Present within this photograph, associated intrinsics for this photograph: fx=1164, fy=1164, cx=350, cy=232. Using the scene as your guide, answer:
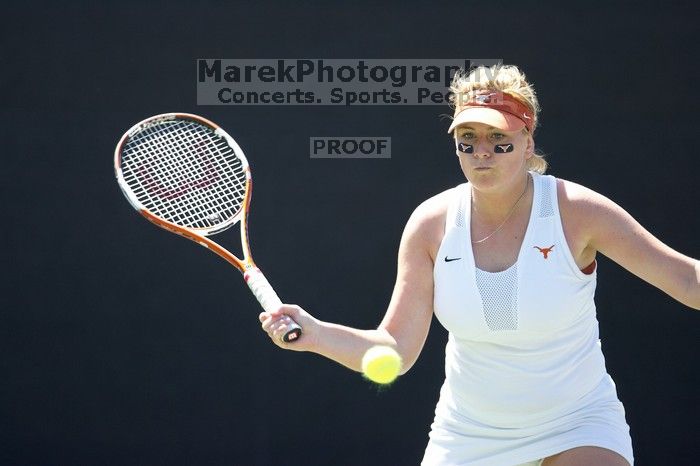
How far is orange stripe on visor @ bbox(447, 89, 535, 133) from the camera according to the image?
8.55 ft

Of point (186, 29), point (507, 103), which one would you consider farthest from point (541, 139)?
point (507, 103)

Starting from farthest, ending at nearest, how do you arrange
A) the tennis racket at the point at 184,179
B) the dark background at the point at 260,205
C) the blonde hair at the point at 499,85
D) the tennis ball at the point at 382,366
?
1. the dark background at the point at 260,205
2. the tennis racket at the point at 184,179
3. the blonde hair at the point at 499,85
4. the tennis ball at the point at 382,366

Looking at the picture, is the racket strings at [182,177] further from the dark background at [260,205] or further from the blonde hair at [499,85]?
the dark background at [260,205]

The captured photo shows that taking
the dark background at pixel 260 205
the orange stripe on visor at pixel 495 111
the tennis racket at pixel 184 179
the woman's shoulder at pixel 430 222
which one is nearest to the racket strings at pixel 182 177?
the tennis racket at pixel 184 179

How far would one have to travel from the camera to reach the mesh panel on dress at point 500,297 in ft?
8.36

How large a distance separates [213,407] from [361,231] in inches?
32.9

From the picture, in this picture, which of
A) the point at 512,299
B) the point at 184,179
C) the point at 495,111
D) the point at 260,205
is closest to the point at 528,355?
the point at 512,299

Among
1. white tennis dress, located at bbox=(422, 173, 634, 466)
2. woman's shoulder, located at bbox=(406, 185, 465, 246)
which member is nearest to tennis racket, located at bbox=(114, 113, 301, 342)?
woman's shoulder, located at bbox=(406, 185, 465, 246)

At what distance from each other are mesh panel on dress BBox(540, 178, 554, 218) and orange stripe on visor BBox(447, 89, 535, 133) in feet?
0.46

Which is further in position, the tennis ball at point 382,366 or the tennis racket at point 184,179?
the tennis racket at point 184,179

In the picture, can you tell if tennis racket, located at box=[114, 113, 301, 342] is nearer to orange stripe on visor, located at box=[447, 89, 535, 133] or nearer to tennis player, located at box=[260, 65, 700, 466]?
tennis player, located at box=[260, 65, 700, 466]

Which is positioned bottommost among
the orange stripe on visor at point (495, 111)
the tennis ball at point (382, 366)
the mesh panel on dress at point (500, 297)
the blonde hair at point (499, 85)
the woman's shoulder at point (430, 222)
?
the tennis ball at point (382, 366)

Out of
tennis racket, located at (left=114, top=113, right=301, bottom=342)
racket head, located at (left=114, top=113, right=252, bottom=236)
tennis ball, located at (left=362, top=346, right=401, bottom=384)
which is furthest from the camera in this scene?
racket head, located at (left=114, top=113, right=252, bottom=236)

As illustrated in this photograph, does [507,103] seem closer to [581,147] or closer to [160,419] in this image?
[581,147]
